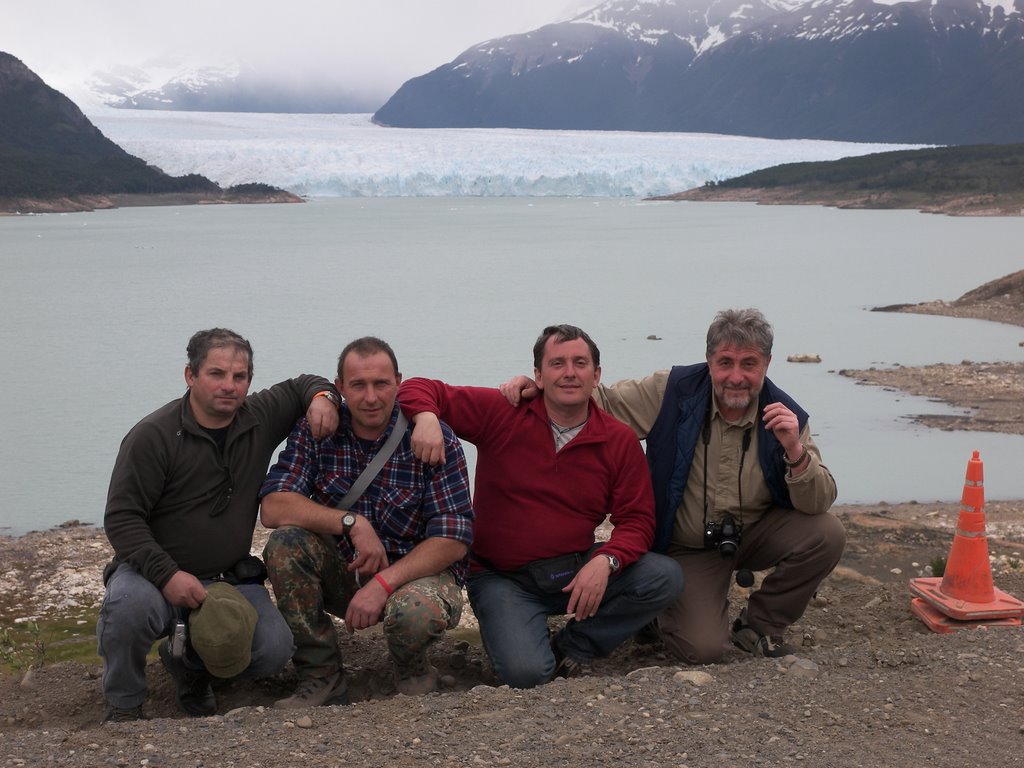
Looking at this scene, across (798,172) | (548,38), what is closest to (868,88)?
(548,38)

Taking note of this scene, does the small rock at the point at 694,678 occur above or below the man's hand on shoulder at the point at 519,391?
below

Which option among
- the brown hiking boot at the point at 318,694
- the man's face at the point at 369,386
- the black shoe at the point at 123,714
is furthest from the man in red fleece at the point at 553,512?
the black shoe at the point at 123,714

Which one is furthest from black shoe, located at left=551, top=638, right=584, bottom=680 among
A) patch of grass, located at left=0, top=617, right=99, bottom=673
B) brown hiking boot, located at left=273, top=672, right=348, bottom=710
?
patch of grass, located at left=0, top=617, right=99, bottom=673

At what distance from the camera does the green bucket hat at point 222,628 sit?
328cm

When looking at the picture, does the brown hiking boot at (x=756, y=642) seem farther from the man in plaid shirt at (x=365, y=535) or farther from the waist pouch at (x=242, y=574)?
the waist pouch at (x=242, y=574)

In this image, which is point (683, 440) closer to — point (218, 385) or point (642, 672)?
point (642, 672)

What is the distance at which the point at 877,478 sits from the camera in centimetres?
771

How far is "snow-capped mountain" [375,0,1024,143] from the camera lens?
150 m

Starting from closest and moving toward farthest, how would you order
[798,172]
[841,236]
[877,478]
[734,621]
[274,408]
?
[274,408] < [734,621] < [877,478] < [841,236] < [798,172]

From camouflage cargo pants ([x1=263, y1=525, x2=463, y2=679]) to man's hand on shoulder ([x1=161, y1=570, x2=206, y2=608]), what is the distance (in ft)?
0.73

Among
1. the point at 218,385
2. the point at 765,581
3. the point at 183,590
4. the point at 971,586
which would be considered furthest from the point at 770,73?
the point at 183,590

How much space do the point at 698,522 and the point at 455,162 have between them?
50133mm

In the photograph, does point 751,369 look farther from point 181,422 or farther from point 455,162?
point 455,162

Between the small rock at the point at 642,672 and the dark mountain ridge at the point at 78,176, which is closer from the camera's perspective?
the small rock at the point at 642,672
